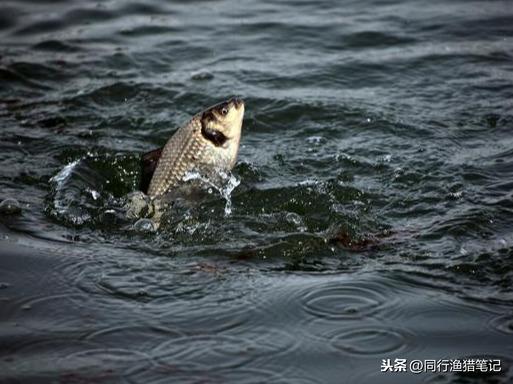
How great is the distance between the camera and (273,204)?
21.5ft

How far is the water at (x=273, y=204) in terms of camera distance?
15.0 ft

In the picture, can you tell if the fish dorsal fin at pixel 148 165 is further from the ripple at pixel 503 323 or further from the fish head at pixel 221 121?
the ripple at pixel 503 323

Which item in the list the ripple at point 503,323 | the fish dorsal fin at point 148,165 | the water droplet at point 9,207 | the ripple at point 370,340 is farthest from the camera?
the water droplet at point 9,207

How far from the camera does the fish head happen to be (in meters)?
6.07

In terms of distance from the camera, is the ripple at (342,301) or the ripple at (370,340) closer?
the ripple at (370,340)

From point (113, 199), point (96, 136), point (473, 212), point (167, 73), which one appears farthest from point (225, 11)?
point (473, 212)

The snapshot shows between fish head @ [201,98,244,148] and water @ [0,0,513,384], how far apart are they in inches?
20.7

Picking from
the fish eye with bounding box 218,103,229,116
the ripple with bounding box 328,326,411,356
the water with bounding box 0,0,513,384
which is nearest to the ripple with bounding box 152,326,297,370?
the water with bounding box 0,0,513,384

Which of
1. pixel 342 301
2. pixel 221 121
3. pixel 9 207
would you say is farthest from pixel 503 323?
pixel 9 207

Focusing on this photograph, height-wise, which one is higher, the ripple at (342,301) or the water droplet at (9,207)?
the water droplet at (9,207)

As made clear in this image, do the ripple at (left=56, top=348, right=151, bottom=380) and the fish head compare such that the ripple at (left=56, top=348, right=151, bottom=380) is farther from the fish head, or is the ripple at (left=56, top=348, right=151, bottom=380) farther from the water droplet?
the water droplet

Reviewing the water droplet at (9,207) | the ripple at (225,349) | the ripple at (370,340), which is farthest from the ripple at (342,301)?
the water droplet at (9,207)

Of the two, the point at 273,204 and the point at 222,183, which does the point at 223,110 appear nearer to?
the point at 222,183

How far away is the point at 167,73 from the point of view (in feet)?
31.8
